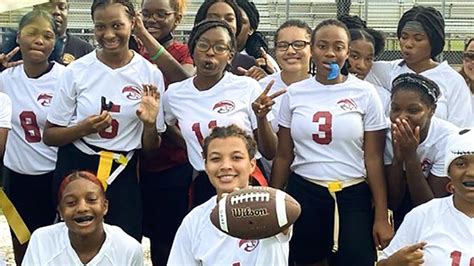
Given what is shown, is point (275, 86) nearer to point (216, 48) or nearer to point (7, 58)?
point (216, 48)

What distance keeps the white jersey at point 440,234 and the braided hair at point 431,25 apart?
1496 millimetres

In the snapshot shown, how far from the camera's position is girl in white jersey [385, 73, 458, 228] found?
429cm

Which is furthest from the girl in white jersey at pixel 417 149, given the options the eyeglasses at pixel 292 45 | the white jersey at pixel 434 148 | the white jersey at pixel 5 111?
the white jersey at pixel 5 111

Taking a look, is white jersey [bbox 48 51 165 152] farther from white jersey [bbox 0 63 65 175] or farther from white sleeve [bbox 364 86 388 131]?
white sleeve [bbox 364 86 388 131]

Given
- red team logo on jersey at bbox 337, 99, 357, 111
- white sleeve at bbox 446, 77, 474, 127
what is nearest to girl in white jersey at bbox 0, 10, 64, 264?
red team logo on jersey at bbox 337, 99, 357, 111

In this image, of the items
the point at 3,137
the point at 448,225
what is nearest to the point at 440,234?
the point at 448,225

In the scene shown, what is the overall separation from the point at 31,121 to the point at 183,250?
1.61 meters

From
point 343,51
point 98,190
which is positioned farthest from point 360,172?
point 98,190

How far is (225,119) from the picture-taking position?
4516 mm

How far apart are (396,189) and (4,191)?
2475 mm

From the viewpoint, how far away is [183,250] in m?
3.95

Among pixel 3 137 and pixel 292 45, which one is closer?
pixel 3 137

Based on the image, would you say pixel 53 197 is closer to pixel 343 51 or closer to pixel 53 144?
pixel 53 144

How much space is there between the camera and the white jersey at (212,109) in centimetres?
455
